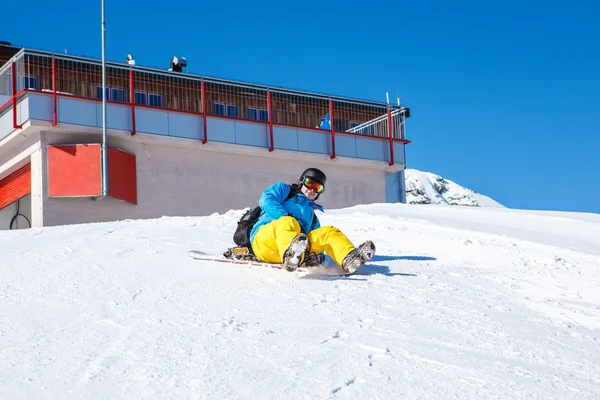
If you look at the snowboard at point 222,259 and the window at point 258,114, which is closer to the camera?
the snowboard at point 222,259

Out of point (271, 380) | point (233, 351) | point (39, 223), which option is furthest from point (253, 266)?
point (39, 223)

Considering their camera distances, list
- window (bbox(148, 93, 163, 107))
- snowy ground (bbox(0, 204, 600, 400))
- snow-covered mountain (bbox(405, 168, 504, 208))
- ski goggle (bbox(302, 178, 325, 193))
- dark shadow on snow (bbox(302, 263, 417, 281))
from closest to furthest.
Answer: snowy ground (bbox(0, 204, 600, 400)), dark shadow on snow (bbox(302, 263, 417, 281)), ski goggle (bbox(302, 178, 325, 193)), window (bbox(148, 93, 163, 107)), snow-covered mountain (bbox(405, 168, 504, 208))

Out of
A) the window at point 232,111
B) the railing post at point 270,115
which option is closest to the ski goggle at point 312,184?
the window at point 232,111

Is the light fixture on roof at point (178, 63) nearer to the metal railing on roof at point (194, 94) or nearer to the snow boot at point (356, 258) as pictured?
the metal railing on roof at point (194, 94)

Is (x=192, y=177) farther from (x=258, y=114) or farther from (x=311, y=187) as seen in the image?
(x=311, y=187)

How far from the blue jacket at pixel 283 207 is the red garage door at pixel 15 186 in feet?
45.1

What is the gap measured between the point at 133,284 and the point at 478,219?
653 centimetres

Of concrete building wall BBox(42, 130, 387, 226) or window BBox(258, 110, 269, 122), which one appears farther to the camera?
window BBox(258, 110, 269, 122)

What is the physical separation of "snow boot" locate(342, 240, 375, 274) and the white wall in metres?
15.4

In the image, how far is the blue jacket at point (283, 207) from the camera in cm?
793

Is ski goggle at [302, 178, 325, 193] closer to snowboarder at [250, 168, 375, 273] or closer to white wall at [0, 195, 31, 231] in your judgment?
snowboarder at [250, 168, 375, 273]

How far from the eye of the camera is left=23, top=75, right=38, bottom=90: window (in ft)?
63.8

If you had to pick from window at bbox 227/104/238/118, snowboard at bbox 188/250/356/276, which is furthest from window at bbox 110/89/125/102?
snowboard at bbox 188/250/356/276

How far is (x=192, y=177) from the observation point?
21969mm
